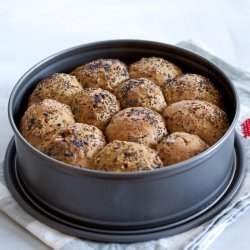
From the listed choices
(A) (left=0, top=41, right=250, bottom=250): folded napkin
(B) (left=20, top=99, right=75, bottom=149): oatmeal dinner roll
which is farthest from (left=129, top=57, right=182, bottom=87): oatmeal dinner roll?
(A) (left=0, top=41, right=250, bottom=250): folded napkin

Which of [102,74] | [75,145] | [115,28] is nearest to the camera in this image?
[75,145]

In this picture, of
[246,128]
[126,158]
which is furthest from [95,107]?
[246,128]

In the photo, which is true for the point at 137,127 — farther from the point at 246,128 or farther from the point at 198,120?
the point at 246,128

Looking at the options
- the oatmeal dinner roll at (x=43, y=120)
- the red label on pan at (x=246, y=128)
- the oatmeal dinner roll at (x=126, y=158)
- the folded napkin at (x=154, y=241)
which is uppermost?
the oatmeal dinner roll at (x=126, y=158)

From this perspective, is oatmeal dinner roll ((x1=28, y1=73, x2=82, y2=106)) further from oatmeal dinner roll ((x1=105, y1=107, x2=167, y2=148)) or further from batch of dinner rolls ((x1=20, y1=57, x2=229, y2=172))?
oatmeal dinner roll ((x1=105, y1=107, x2=167, y2=148))

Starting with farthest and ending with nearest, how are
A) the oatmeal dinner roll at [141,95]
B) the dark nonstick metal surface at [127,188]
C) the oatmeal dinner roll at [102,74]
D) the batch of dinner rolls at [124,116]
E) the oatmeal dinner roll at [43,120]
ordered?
the oatmeal dinner roll at [102,74] < the oatmeal dinner roll at [141,95] < the oatmeal dinner roll at [43,120] < the batch of dinner rolls at [124,116] < the dark nonstick metal surface at [127,188]

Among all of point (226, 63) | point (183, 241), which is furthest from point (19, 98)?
point (226, 63)

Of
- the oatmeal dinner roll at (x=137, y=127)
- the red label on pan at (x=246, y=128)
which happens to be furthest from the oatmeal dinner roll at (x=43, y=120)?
the red label on pan at (x=246, y=128)

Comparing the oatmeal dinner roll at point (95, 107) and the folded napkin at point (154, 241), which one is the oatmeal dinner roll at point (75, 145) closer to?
the oatmeal dinner roll at point (95, 107)
